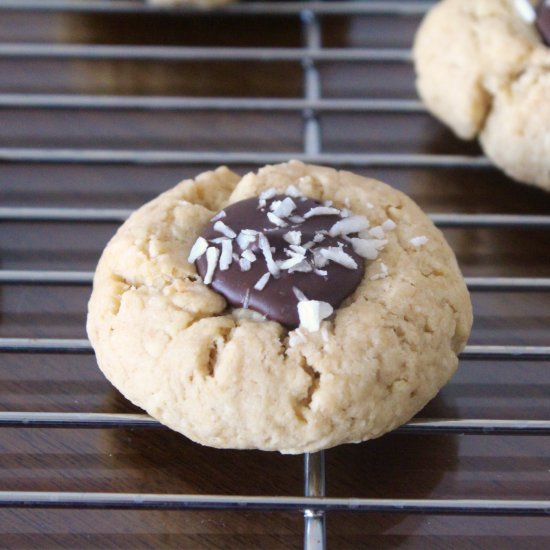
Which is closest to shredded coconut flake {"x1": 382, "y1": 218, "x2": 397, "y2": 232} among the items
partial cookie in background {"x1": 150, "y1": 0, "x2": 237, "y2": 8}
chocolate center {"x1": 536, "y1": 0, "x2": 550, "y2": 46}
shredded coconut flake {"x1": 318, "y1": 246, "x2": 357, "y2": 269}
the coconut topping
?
the coconut topping

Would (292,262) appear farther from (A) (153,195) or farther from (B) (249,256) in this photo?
(A) (153,195)

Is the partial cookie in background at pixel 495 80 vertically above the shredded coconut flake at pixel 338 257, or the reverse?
the partial cookie in background at pixel 495 80

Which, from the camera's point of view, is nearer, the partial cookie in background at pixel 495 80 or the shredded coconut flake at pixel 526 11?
the partial cookie in background at pixel 495 80

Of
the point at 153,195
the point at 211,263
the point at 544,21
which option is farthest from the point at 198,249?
the point at 544,21

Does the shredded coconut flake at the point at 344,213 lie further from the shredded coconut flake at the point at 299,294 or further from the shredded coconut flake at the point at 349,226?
the shredded coconut flake at the point at 299,294

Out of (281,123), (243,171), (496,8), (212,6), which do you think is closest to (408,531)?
(243,171)

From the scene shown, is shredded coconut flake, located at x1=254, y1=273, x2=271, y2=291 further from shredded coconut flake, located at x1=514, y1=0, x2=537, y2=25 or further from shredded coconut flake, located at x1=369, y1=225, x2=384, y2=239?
shredded coconut flake, located at x1=514, y1=0, x2=537, y2=25

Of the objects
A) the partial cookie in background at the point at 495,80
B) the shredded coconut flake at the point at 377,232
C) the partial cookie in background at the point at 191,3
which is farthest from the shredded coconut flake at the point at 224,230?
the partial cookie in background at the point at 191,3
